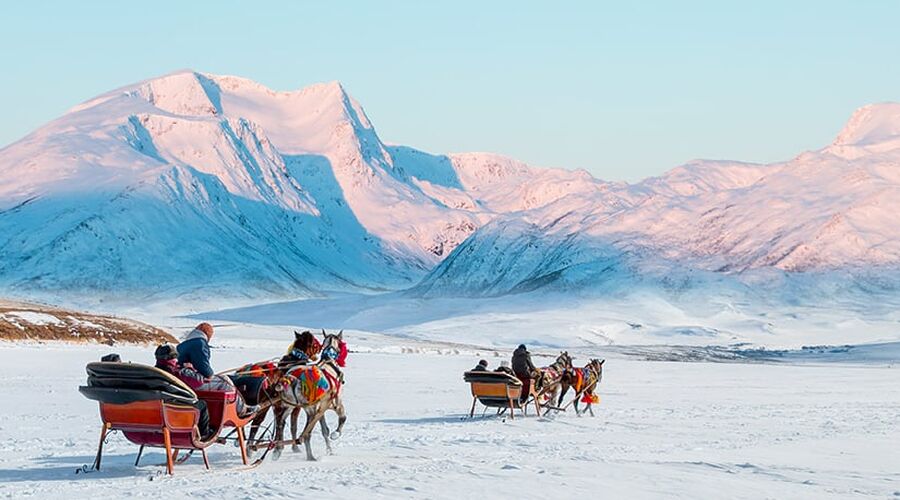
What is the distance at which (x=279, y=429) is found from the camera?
17.3 metres

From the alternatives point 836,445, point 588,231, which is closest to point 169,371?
point 836,445

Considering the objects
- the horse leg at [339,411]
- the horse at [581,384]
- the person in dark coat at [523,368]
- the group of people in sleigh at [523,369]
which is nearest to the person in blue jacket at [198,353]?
the horse leg at [339,411]

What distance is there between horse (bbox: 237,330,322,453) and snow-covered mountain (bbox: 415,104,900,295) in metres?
128

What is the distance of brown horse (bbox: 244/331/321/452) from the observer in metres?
17.3

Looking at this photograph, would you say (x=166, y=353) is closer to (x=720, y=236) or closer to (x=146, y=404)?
(x=146, y=404)

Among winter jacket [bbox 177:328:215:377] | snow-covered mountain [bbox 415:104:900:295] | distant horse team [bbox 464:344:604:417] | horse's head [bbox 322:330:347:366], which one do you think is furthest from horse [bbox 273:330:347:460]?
snow-covered mountain [bbox 415:104:900:295]

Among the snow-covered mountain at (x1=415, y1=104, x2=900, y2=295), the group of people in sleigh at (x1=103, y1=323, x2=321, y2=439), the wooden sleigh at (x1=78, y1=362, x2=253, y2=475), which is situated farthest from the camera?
the snow-covered mountain at (x1=415, y1=104, x2=900, y2=295)

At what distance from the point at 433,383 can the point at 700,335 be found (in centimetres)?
7933

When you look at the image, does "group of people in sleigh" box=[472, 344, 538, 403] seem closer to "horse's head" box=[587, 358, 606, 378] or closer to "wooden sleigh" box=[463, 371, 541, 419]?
"wooden sleigh" box=[463, 371, 541, 419]

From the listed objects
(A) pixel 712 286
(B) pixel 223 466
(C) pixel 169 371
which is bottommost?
(B) pixel 223 466

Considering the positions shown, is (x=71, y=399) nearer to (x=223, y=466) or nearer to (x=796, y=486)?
(x=223, y=466)

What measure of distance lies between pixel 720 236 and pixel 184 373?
494 feet

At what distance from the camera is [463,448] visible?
63.6ft

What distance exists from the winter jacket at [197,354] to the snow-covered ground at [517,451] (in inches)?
48.6
